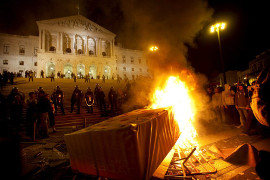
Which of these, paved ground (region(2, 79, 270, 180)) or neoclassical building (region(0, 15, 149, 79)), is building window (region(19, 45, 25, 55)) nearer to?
neoclassical building (region(0, 15, 149, 79))

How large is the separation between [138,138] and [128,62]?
4854cm

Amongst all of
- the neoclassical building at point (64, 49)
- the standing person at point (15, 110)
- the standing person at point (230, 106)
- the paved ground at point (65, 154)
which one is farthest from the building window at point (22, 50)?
the standing person at point (230, 106)

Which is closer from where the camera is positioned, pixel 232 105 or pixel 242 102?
pixel 242 102

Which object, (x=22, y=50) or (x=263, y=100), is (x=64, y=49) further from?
(x=263, y=100)

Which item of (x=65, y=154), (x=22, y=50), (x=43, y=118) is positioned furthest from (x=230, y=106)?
(x=22, y=50)

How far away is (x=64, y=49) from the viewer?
3731 centimetres

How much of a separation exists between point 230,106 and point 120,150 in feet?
25.3

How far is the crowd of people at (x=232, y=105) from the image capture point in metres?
6.41

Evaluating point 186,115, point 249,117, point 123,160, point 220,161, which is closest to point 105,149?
point 123,160

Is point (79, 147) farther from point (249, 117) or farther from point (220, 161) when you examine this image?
point (249, 117)

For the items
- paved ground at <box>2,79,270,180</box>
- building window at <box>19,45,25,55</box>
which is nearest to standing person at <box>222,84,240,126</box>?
paved ground at <box>2,79,270,180</box>

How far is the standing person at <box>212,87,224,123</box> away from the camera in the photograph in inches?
307

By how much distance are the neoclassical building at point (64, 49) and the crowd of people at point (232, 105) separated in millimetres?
26827

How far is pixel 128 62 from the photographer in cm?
4912
